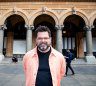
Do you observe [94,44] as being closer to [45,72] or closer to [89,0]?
[89,0]

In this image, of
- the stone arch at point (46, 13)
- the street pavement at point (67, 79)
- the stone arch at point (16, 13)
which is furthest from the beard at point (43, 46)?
the stone arch at point (16, 13)

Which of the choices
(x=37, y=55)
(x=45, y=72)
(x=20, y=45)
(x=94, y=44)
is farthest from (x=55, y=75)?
(x=94, y=44)

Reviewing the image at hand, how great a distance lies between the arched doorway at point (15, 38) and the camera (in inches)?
803

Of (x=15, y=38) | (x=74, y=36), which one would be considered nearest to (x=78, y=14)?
(x=74, y=36)

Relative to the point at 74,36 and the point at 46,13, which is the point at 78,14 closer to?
the point at 46,13

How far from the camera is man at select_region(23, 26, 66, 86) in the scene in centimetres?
171

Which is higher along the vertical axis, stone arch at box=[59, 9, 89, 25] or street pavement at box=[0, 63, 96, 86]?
stone arch at box=[59, 9, 89, 25]

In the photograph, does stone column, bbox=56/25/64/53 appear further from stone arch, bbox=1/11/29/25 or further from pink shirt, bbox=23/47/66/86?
pink shirt, bbox=23/47/66/86

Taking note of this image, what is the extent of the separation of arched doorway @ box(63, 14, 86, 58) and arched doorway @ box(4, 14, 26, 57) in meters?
8.94

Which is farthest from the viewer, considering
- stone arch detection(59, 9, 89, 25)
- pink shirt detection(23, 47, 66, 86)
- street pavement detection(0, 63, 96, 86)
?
stone arch detection(59, 9, 89, 25)

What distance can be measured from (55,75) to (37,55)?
0.47 meters

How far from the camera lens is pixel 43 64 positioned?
1767 millimetres

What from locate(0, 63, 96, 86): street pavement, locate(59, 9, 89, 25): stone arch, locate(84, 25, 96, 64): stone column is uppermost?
locate(59, 9, 89, 25): stone arch

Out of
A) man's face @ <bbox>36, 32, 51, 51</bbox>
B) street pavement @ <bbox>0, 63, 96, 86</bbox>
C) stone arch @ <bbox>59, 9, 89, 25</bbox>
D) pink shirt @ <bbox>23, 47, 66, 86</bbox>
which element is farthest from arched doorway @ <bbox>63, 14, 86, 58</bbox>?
man's face @ <bbox>36, 32, 51, 51</bbox>
